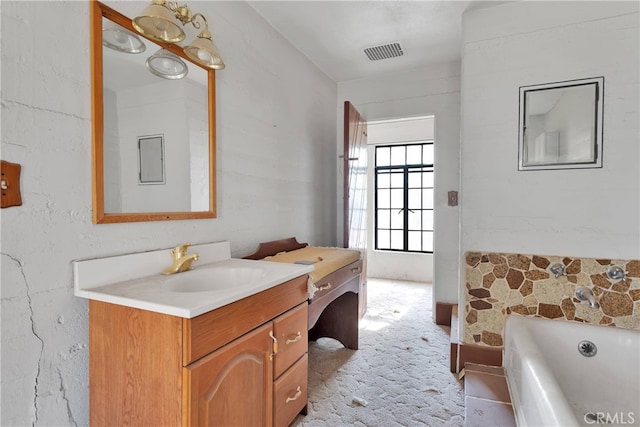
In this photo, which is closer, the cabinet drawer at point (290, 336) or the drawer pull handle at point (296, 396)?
the cabinet drawer at point (290, 336)

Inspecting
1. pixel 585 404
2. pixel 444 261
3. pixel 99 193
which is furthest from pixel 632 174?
pixel 99 193

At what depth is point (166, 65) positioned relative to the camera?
5.15 ft

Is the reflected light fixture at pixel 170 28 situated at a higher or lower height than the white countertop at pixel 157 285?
higher

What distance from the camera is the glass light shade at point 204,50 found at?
1513 millimetres

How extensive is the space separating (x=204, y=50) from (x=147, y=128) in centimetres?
47

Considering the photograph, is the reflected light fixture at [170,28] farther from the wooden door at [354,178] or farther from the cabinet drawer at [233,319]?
the wooden door at [354,178]

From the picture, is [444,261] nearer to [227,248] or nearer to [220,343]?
[227,248]

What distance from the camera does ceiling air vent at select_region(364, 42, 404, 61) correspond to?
275 cm

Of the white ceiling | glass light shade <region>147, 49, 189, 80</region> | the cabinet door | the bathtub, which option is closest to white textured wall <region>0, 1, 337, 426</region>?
glass light shade <region>147, 49, 189, 80</region>

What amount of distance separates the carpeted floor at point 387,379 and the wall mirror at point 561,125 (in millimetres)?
1536

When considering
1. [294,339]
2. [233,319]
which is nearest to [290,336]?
[294,339]

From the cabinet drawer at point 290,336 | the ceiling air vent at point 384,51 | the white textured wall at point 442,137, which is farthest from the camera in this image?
the white textured wall at point 442,137

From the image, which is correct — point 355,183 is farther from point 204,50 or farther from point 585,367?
point 585,367

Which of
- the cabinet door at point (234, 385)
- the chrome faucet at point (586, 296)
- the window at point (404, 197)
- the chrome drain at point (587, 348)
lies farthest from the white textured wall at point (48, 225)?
the window at point (404, 197)
